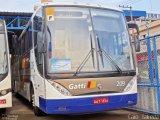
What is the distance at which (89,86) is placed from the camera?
285 inches

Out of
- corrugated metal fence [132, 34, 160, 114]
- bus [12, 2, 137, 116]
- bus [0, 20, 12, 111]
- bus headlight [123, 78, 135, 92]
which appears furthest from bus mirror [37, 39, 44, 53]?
corrugated metal fence [132, 34, 160, 114]

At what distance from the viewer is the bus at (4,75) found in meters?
8.85

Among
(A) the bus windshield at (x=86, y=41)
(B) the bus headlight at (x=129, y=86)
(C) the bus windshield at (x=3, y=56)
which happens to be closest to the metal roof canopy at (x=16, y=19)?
(C) the bus windshield at (x=3, y=56)

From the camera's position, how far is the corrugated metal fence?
27.8 ft

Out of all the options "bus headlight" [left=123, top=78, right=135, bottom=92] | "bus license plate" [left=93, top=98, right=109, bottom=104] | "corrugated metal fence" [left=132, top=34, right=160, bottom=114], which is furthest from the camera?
"corrugated metal fence" [left=132, top=34, right=160, bottom=114]

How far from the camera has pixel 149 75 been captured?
29.0 feet

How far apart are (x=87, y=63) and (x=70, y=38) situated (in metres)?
0.77

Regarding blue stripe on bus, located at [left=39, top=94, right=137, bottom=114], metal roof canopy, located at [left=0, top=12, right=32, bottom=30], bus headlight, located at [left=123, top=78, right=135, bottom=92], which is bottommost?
blue stripe on bus, located at [left=39, top=94, right=137, bottom=114]

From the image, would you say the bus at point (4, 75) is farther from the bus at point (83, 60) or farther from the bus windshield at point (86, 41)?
the bus windshield at point (86, 41)

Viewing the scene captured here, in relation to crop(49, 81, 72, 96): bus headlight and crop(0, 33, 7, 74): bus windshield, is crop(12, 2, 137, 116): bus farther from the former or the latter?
crop(0, 33, 7, 74): bus windshield

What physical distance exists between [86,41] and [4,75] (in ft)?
9.82

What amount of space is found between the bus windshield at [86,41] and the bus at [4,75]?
2388 millimetres

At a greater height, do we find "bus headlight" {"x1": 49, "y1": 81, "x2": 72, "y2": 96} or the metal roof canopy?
the metal roof canopy

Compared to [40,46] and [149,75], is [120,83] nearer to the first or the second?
[149,75]
